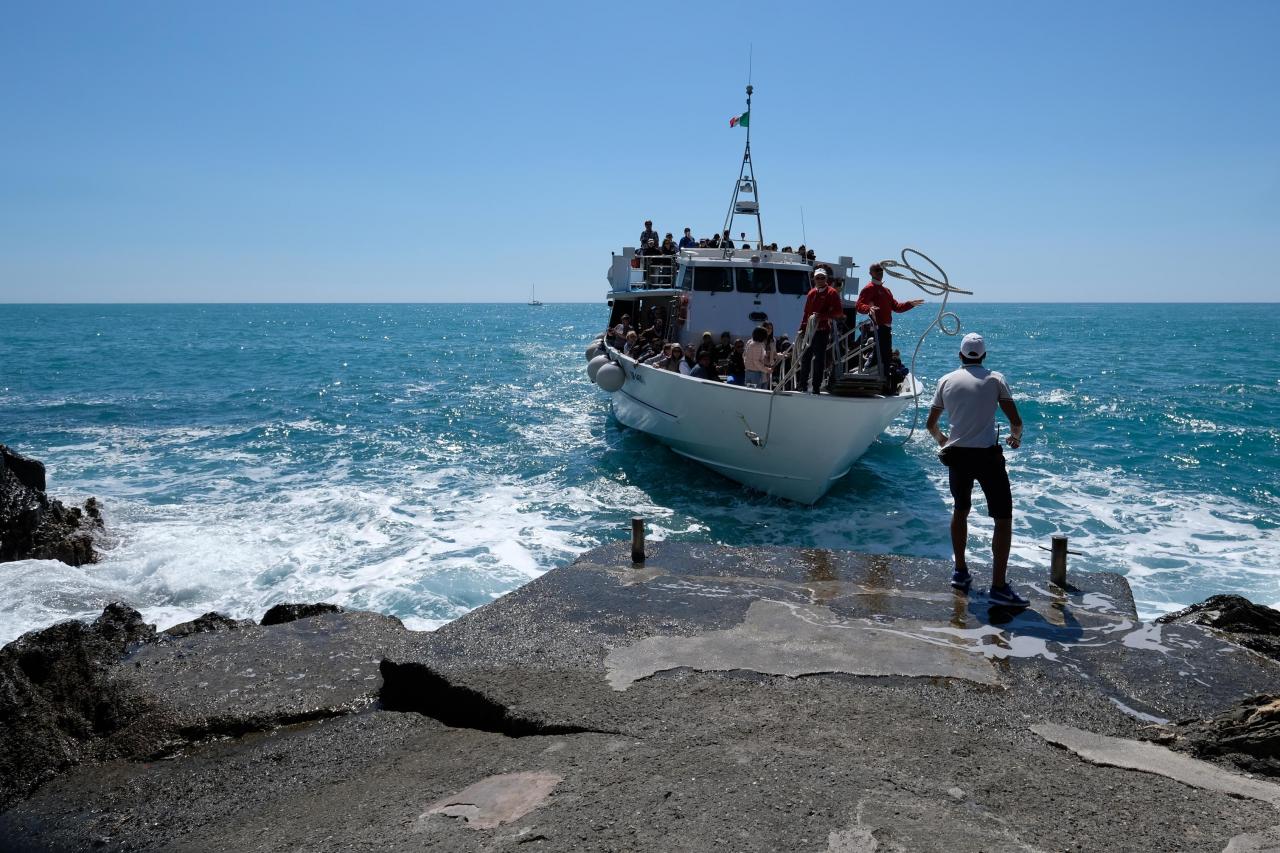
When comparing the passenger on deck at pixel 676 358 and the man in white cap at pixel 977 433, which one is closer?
the man in white cap at pixel 977 433

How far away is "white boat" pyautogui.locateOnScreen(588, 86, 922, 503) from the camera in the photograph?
12.2 metres

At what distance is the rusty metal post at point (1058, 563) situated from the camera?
6.55 metres

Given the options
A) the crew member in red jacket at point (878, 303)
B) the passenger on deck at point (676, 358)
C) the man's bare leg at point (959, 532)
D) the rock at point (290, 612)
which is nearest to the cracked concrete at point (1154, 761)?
the man's bare leg at point (959, 532)

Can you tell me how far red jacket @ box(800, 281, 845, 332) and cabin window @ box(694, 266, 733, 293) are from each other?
553cm

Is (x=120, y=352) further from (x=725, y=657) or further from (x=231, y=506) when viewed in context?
(x=725, y=657)

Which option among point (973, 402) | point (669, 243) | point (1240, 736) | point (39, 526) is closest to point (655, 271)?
point (669, 243)

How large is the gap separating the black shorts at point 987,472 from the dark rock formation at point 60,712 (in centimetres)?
545

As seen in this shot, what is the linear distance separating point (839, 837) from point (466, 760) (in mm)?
1972

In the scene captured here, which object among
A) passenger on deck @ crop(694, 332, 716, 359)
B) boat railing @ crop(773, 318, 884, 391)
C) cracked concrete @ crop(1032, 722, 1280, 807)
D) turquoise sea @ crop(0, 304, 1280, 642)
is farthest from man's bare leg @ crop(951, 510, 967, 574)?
passenger on deck @ crop(694, 332, 716, 359)

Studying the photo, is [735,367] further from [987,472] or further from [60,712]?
[60,712]

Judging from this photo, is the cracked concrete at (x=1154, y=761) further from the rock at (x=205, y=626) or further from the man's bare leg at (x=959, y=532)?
the rock at (x=205, y=626)

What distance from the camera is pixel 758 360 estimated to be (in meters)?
13.5

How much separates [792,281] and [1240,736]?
13.5m

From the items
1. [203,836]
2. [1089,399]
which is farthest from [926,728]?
[1089,399]
